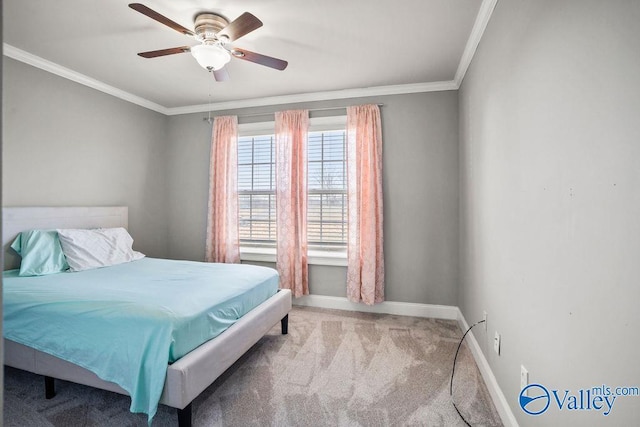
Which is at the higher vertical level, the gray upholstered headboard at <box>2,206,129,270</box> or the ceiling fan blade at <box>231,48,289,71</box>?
the ceiling fan blade at <box>231,48,289,71</box>

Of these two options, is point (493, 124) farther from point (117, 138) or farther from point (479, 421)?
point (117, 138)

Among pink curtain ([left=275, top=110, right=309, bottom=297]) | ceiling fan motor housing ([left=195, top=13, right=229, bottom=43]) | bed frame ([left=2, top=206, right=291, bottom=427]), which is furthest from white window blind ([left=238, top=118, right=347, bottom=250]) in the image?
ceiling fan motor housing ([left=195, top=13, right=229, bottom=43])

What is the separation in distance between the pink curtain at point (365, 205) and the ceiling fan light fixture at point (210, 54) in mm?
1654

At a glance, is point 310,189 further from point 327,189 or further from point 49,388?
point 49,388

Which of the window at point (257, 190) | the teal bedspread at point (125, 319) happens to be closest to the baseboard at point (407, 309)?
the window at point (257, 190)

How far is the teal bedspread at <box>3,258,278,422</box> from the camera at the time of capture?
1610mm

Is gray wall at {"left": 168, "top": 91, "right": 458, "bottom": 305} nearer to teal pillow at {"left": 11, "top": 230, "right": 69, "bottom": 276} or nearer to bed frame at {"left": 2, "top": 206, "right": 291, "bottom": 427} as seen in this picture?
bed frame at {"left": 2, "top": 206, "right": 291, "bottom": 427}

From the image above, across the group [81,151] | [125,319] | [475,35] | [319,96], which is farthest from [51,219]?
[475,35]

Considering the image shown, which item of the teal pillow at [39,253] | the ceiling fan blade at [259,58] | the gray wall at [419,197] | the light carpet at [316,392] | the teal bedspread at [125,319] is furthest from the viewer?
the gray wall at [419,197]

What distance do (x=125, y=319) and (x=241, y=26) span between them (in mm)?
1871

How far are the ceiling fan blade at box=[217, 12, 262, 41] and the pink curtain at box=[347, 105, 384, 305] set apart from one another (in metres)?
1.69

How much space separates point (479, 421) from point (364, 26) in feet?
8.97

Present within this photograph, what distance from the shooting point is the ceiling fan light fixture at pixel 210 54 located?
209 centimetres

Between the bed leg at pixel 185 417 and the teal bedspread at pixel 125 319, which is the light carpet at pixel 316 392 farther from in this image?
the teal bedspread at pixel 125 319
